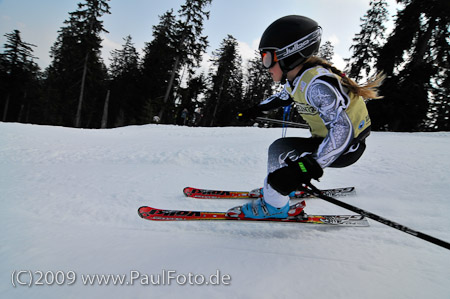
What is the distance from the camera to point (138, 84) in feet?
98.6

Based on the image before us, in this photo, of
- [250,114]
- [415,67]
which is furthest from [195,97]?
[250,114]

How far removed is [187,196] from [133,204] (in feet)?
2.43

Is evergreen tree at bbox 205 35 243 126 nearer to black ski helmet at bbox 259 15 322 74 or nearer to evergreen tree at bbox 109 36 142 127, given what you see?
evergreen tree at bbox 109 36 142 127

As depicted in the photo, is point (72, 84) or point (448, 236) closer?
point (448, 236)

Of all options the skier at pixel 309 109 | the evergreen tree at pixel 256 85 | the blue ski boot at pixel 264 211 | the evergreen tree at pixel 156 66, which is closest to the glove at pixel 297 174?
the skier at pixel 309 109

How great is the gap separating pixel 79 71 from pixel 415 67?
101 feet

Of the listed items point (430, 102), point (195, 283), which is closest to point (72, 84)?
point (195, 283)

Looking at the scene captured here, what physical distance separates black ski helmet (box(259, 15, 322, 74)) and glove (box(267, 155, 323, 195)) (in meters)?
0.96

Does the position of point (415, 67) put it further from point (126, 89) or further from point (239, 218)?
point (126, 89)

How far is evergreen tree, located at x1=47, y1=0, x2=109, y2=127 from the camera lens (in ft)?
78.8

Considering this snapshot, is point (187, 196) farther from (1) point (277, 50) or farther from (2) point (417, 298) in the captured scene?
(2) point (417, 298)

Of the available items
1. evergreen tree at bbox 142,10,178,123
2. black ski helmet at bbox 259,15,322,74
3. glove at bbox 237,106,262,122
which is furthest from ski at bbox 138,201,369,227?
evergreen tree at bbox 142,10,178,123

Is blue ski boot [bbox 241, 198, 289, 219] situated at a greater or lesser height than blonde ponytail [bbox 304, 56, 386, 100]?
lesser

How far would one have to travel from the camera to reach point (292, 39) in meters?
2.07
